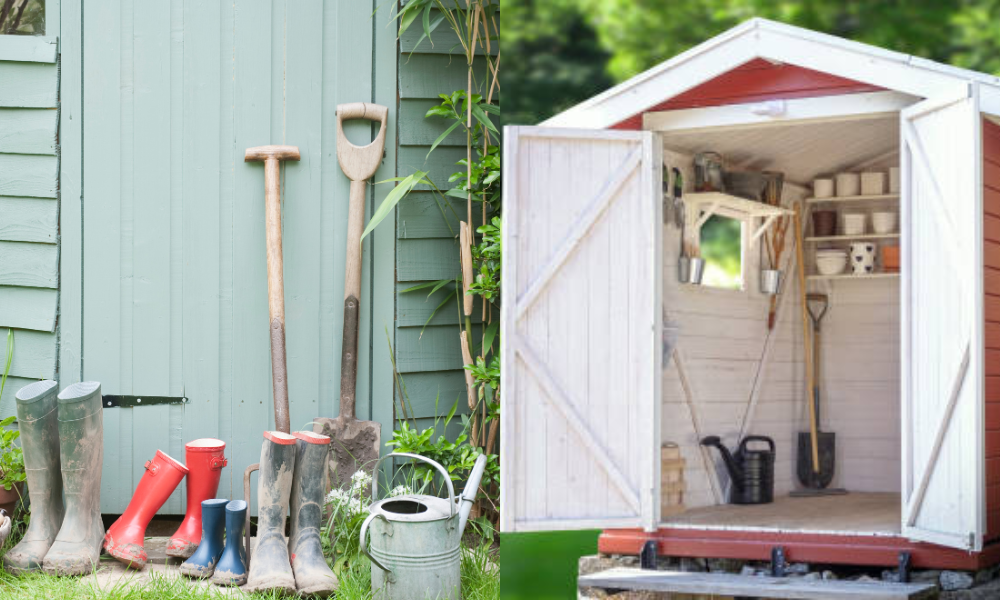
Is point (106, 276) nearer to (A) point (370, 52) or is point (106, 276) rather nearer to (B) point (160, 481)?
(B) point (160, 481)

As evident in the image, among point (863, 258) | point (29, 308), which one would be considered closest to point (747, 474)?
point (863, 258)

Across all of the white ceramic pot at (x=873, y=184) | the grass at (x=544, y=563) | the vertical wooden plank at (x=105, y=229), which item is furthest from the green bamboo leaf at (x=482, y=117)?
the grass at (x=544, y=563)

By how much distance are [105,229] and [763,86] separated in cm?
284

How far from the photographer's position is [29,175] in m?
4.51

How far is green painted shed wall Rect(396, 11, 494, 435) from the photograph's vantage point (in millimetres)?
4641

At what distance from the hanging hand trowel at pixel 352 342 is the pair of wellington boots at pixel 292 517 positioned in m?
0.56

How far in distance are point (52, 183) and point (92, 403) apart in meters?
1.16

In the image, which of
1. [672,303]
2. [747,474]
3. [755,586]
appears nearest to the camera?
[755,586]

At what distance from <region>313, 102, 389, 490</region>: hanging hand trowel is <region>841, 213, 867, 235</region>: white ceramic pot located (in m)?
2.66

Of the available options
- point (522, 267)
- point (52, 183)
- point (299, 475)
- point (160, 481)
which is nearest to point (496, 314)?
point (522, 267)

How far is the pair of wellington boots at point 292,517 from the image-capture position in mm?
3588

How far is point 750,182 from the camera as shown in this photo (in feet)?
17.0

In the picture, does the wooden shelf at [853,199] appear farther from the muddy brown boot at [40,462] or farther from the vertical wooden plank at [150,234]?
the muddy brown boot at [40,462]

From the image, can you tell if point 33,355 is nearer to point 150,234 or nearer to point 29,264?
point 29,264
